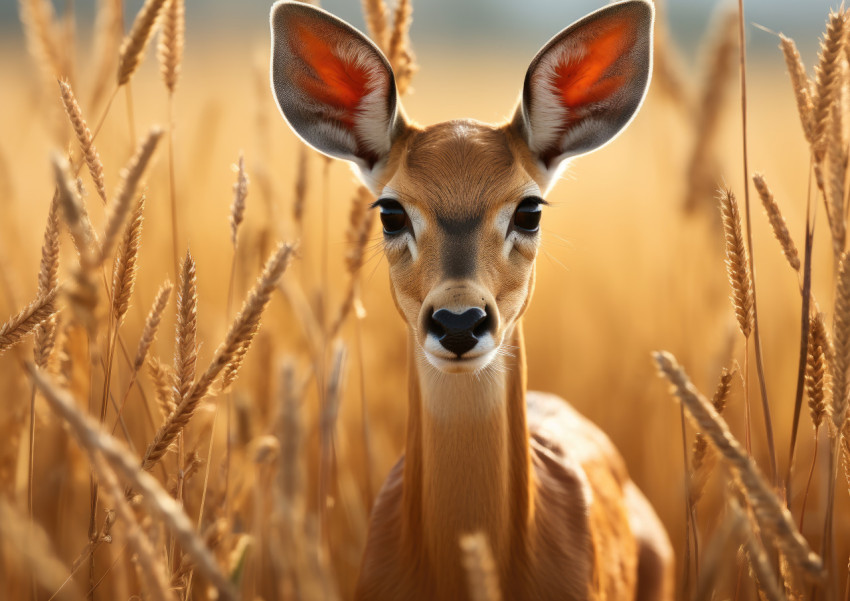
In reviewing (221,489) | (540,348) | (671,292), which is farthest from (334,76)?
(540,348)

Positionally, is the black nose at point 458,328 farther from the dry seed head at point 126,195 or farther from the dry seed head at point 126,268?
the dry seed head at point 126,195

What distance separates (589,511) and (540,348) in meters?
2.82

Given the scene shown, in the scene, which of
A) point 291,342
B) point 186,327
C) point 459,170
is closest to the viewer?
point 186,327

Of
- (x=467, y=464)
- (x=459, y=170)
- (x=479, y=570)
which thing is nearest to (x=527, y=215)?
(x=459, y=170)

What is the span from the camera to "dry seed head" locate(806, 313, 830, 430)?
7.13 ft

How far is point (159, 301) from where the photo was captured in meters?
2.21

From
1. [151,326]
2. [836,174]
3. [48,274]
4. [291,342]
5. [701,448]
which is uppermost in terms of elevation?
[836,174]

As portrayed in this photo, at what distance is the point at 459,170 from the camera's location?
3074 mm

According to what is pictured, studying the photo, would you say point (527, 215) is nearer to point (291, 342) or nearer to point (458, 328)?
point (458, 328)

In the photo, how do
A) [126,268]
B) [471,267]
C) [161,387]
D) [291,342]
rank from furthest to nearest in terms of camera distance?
[291,342]
[471,267]
[161,387]
[126,268]

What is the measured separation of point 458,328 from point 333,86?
131 cm

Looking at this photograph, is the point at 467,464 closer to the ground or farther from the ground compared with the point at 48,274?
closer to the ground

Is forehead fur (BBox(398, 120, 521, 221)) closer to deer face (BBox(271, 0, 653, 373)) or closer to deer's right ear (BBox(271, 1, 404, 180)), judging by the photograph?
deer face (BBox(271, 0, 653, 373))

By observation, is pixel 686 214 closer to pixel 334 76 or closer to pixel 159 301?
pixel 334 76
